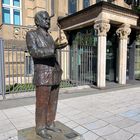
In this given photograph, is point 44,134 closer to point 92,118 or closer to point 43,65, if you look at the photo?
point 43,65

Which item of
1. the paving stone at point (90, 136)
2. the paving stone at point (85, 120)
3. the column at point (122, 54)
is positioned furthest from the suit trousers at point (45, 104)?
the column at point (122, 54)

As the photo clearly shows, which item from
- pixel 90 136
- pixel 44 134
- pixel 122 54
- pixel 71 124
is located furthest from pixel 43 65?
pixel 122 54

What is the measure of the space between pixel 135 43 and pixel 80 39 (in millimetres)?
3821

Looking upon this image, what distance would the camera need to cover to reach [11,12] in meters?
11.3

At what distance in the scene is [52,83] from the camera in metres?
2.95

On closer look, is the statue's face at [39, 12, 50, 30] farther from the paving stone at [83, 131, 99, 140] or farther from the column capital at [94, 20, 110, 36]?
the column capital at [94, 20, 110, 36]

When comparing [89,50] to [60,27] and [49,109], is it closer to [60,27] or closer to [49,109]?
[60,27]

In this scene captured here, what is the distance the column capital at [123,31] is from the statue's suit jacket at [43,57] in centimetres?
831

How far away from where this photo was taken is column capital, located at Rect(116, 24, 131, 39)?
1039cm

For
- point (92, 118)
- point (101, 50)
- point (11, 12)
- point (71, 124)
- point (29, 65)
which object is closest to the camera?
point (71, 124)

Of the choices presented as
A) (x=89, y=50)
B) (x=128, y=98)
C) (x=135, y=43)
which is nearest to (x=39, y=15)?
(x=128, y=98)

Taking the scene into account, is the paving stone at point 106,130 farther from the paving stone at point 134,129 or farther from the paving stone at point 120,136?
the paving stone at point 134,129

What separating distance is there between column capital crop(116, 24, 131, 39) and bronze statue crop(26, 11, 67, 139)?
8.29 meters

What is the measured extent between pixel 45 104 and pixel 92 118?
2.50 metres
